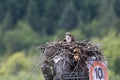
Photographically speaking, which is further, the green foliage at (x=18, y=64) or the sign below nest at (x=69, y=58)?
the green foliage at (x=18, y=64)

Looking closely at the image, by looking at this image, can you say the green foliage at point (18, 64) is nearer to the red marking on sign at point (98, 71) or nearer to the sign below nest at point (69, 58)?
the sign below nest at point (69, 58)

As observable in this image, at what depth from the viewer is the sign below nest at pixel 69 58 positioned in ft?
32.0

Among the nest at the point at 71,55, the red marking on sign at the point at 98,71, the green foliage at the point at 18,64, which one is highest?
the green foliage at the point at 18,64

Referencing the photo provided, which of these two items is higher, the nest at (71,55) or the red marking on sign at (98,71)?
the nest at (71,55)

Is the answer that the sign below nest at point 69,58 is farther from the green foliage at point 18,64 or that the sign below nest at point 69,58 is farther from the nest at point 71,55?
the green foliage at point 18,64

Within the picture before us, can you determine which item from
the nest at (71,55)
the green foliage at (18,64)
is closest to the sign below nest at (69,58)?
the nest at (71,55)

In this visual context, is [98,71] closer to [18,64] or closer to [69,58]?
[69,58]

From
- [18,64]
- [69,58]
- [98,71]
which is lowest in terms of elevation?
[98,71]

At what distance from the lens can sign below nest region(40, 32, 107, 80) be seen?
9.75m

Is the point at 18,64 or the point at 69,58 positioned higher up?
the point at 18,64

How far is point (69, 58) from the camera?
987cm

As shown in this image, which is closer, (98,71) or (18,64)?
(98,71)

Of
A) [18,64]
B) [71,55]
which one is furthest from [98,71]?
[18,64]

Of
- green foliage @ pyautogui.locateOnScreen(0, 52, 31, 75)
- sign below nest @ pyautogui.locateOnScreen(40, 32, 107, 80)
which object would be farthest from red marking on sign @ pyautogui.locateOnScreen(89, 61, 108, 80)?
green foliage @ pyautogui.locateOnScreen(0, 52, 31, 75)
